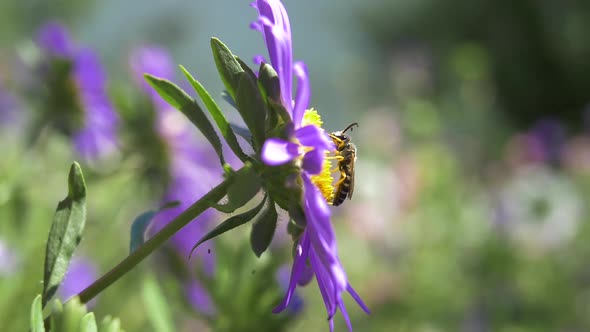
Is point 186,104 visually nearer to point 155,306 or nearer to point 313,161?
point 313,161

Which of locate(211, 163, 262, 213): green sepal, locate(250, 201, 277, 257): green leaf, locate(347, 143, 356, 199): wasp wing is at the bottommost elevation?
locate(347, 143, 356, 199): wasp wing

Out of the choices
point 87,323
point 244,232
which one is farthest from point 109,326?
point 244,232

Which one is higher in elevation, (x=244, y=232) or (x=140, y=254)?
(x=140, y=254)

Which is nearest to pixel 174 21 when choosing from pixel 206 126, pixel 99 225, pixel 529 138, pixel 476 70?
pixel 529 138

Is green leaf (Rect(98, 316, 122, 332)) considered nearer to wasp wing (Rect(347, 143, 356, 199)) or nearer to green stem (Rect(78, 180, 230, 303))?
green stem (Rect(78, 180, 230, 303))

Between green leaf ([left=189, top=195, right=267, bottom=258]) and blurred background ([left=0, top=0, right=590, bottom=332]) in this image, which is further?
blurred background ([left=0, top=0, right=590, bottom=332])

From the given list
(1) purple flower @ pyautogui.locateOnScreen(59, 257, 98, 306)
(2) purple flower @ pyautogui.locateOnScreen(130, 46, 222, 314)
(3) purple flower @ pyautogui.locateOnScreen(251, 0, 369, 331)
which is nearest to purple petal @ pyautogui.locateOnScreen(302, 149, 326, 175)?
(3) purple flower @ pyautogui.locateOnScreen(251, 0, 369, 331)

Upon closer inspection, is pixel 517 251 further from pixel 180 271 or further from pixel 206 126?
pixel 206 126
